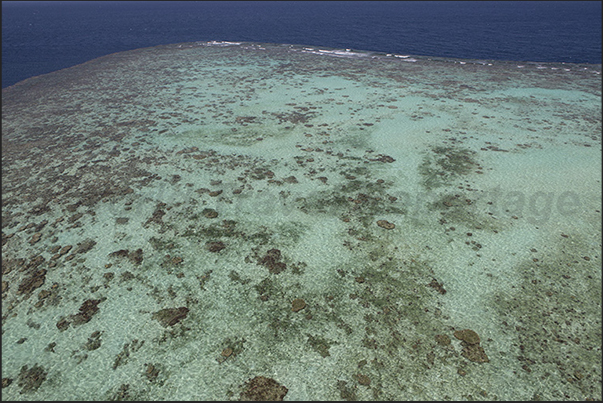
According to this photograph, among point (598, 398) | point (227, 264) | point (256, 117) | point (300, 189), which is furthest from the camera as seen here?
point (256, 117)

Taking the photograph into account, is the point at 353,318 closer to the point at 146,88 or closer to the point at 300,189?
the point at 300,189

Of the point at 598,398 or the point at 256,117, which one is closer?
the point at 598,398

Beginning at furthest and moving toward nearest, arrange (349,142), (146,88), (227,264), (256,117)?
(146,88) < (256,117) < (349,142) < (227,264)

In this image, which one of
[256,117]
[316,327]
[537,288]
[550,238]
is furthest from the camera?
[256,117]

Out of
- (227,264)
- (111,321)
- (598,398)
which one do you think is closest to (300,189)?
(227,264)

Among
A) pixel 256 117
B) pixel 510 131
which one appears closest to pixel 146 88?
pixel 256 117

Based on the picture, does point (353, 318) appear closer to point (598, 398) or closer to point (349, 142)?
point (598, 398)
